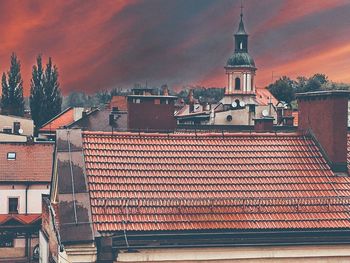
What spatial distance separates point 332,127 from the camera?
23.9 meters

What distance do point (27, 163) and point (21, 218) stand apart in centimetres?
420

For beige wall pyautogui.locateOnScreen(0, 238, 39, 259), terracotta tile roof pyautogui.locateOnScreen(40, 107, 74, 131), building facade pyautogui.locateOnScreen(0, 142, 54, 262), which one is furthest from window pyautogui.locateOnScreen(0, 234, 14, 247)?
terracotta tile roof pyautogui.locateOnScreen(40, 107, 74, 131)

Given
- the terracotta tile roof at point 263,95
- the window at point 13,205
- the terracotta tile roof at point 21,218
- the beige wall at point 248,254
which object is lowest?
the terracotta tile roof at point 21,218

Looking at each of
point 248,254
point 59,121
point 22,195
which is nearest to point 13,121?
point 59,121

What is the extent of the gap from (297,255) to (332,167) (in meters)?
4.06

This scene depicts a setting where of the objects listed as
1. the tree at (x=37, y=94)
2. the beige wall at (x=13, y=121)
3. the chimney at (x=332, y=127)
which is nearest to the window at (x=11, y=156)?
the beige wall at (x=13, y=121)

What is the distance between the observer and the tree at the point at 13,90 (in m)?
94.6

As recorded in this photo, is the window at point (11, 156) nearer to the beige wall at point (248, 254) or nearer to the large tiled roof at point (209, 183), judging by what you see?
the large tiled roof at point (209, 183)

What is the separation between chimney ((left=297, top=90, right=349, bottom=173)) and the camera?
23.7m

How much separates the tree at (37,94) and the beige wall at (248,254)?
238 ft

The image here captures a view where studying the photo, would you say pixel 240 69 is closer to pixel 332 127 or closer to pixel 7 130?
pixel 7 130

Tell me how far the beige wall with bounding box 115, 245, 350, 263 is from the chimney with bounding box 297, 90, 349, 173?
351cm

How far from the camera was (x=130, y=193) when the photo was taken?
20859mm

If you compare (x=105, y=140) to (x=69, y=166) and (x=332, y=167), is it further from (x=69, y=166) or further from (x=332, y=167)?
(x=332, y=167)
